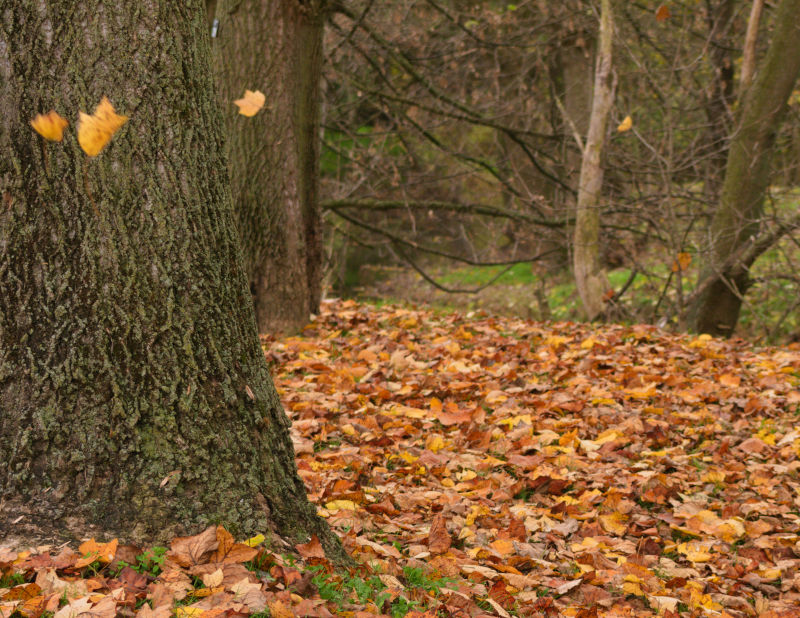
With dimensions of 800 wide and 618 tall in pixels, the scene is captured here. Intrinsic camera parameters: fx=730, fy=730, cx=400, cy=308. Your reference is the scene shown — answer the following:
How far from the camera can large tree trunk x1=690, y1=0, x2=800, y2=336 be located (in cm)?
746

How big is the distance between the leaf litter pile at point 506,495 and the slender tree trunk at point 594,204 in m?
2.10

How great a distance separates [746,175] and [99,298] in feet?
24.0

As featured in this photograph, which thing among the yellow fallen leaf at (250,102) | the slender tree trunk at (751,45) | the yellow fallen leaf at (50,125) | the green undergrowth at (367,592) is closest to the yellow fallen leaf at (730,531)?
the green undergrowth at (367,592)

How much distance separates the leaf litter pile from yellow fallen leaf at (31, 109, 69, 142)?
3.76 feet

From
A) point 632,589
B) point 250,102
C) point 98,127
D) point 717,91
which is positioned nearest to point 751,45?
point 717,91

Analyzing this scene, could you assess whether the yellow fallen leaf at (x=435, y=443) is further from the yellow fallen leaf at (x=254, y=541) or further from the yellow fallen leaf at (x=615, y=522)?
the yellow fallen leaf at (x=254, y=541)

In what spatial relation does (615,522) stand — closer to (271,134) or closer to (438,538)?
(438,538)

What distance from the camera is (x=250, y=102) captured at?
17.4ft

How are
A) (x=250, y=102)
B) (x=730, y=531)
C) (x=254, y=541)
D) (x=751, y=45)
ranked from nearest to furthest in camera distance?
(x=254, y=541)
(x=730, y=531)
(x=250, y=102)
(x=751, y=45)

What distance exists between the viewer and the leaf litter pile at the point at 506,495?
6.58ft

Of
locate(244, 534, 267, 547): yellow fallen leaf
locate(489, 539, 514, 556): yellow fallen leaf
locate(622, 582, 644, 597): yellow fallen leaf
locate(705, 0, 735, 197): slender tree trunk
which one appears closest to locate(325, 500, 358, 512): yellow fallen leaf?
locate(489, 539, 514, 556): yellow fallen leaf

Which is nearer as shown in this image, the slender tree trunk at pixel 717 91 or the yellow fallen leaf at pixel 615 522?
the yellow fallen leaf at pixel 615 522

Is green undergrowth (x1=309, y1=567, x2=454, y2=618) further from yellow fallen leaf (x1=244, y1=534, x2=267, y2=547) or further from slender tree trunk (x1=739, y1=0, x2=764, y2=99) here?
slender tree trunk (x1=739, y1=0, x2=764, y2=99)

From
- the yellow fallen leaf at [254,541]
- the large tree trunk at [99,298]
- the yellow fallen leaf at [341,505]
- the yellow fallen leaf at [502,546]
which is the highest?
the large tree trunk at [99,298]
